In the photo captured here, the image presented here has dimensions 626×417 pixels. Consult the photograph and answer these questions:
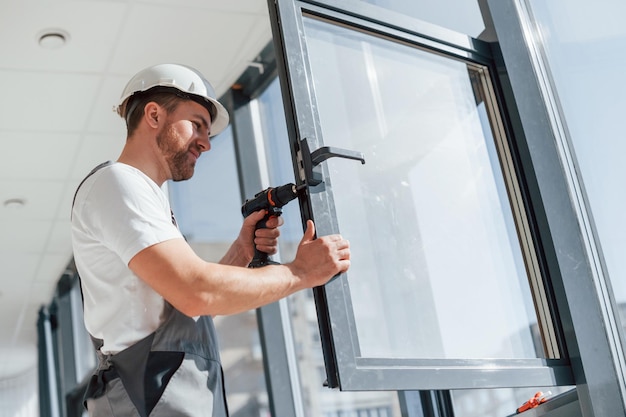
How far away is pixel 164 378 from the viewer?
156 cm

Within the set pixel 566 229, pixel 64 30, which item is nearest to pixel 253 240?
pixel 566 229

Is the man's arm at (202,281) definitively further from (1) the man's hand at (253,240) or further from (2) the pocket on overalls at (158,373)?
(1) the man's hand at (253,240)

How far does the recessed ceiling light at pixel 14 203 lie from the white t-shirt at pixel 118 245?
3.40 meters

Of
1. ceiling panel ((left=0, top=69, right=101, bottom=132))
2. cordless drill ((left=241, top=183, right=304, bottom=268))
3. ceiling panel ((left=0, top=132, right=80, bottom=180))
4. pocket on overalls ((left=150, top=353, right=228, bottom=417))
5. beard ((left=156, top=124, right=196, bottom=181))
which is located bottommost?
pocket on overalls ((left=150, top=353, right=228, bottom=417))

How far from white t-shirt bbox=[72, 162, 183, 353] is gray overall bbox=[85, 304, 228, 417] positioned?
3 cm

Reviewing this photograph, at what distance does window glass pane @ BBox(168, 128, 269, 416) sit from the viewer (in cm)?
365

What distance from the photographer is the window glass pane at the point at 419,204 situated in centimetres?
201

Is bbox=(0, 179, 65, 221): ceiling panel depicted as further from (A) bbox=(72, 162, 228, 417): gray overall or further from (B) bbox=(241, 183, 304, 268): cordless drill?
(A) bbox=(72, 162, 228, 417): gray overall

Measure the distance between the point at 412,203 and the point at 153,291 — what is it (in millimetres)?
832

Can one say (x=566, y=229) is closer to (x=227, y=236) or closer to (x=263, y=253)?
(x=263, y=253)

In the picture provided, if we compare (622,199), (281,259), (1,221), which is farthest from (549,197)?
(1,221)

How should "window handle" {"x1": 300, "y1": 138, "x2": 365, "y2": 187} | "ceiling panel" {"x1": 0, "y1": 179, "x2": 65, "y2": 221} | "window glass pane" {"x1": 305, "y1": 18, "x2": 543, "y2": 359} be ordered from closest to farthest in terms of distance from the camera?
"window handle" {"x1": 300, "y1": 138, "x2": 365, "y2": 187} → "window glass pane" {"x1": 305, "y1": 18, "x2": 543, "y2": 359} → "ceiling panel" {"x1": 0, "y1": 179, "x2": 65, "y2": 221}

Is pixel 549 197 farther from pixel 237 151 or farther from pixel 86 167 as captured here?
pixel 86 167

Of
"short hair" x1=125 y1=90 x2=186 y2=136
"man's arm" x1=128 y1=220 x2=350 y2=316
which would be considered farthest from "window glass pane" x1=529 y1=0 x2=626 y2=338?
"short hair" x1=125 y1=90 x2=186 y2=136
